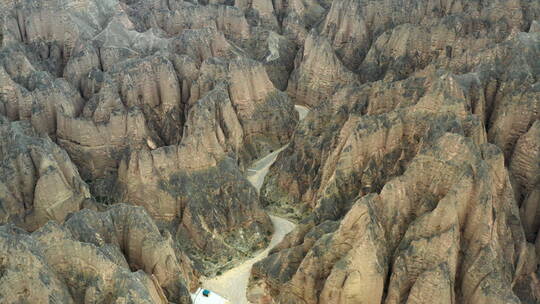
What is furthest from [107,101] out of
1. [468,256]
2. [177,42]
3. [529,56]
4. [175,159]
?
[529,56]

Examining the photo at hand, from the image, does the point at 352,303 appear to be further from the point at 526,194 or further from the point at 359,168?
the point at 526,194

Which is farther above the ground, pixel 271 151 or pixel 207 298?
pixel 271 151

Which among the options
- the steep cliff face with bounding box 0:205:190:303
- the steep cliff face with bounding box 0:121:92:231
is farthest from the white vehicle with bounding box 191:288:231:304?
the steep cliff face with bounding box 0:121:92:231

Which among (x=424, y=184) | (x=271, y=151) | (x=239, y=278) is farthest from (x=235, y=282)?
(x=271, y=151)

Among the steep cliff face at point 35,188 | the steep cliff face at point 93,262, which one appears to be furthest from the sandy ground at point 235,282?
the steep cliff face at point 35,188

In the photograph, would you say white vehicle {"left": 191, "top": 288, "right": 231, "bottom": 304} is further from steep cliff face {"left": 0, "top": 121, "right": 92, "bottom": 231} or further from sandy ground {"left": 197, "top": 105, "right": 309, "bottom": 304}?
steep cliff face {"left": 0, "top": 121, "right": 92, "bottom": 231}

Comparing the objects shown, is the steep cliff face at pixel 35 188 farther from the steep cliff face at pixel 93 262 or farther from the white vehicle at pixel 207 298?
the white vehicle at pixel 207 298

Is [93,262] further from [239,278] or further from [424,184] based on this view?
[424,184]

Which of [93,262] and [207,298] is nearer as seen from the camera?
[93,262]
